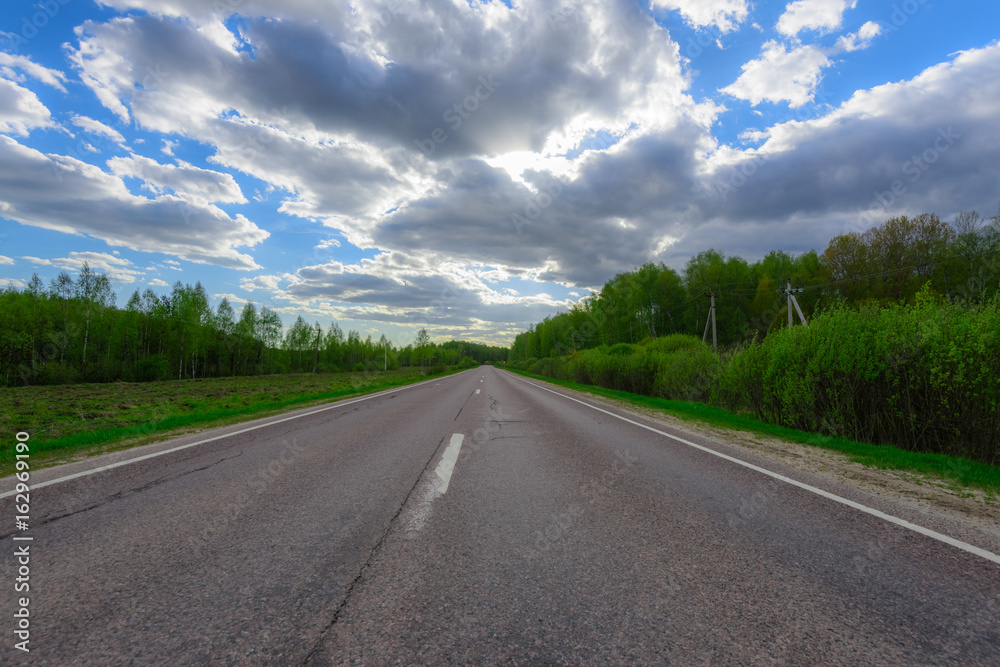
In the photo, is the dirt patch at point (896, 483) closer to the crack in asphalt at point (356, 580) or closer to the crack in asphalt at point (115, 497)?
the crack in asphalt at point (356, 580)

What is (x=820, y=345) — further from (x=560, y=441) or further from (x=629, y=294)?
(x=629, y=294)

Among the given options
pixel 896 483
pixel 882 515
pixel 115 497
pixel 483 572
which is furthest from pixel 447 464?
pixel 896 483

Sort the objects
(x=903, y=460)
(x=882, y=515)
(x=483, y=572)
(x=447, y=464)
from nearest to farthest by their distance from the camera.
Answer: (x=483, y=572)
(x=882, y=515)
(x=447, y=464)
(x=903, y=460)

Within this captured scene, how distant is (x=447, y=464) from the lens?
554 centimetres

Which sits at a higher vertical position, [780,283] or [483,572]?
[780,283]

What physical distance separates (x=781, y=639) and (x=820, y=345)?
8.98 metres

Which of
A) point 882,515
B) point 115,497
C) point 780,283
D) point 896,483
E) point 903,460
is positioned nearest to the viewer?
point 882,515

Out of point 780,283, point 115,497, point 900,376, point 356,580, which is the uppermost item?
point 780,283

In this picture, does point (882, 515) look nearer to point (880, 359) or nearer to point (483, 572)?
point (483, 572)

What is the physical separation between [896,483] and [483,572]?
5.43 meters

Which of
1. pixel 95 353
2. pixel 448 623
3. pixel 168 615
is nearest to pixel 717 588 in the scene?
pixel 448 623

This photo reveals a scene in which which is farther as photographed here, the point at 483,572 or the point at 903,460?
the point at 903,460

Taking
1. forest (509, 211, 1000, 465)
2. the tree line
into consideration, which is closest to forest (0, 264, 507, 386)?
the tree line

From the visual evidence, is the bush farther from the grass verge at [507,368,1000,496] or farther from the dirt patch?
the dirt patch
